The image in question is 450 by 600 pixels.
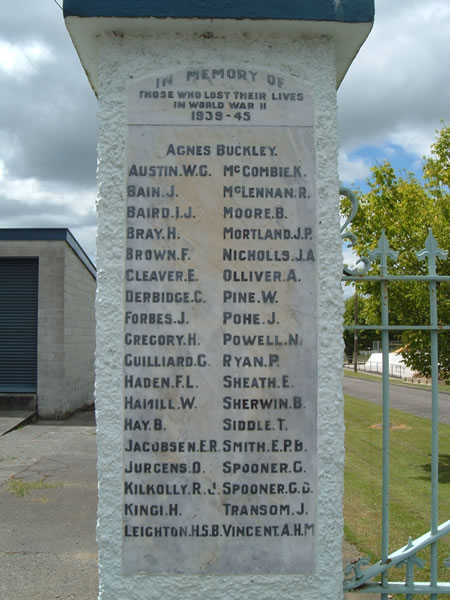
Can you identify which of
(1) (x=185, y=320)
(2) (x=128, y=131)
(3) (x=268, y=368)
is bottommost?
(3) (x=268, y=368)

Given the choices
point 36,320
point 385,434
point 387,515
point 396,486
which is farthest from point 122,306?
point 36,320

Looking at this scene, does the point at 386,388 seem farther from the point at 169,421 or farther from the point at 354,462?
the point at 354,462

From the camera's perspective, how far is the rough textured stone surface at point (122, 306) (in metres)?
2.55

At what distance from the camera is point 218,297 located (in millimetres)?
2619

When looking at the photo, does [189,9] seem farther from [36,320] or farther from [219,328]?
[36,320]

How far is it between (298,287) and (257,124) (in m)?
0.78

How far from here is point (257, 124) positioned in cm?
271

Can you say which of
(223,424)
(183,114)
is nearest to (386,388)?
(223,424)

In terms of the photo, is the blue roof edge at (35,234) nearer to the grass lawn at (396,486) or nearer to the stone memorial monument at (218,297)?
the grass lawn at (396,486)

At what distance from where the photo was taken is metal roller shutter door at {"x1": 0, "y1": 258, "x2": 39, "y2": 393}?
13.3m

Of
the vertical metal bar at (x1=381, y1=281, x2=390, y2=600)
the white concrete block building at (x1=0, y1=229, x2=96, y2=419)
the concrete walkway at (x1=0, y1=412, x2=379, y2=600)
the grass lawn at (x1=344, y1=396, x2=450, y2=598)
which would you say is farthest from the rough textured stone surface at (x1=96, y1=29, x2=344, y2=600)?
the white concrete block building at (x1=0, y1=229, x2=96, y2=419)

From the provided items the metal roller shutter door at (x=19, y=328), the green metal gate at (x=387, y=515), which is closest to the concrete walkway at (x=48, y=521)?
the green metal gate at (x=387, y=515)

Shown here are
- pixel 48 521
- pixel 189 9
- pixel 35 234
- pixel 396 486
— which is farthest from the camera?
pixel 35 234

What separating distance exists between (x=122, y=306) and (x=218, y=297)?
430 mm
